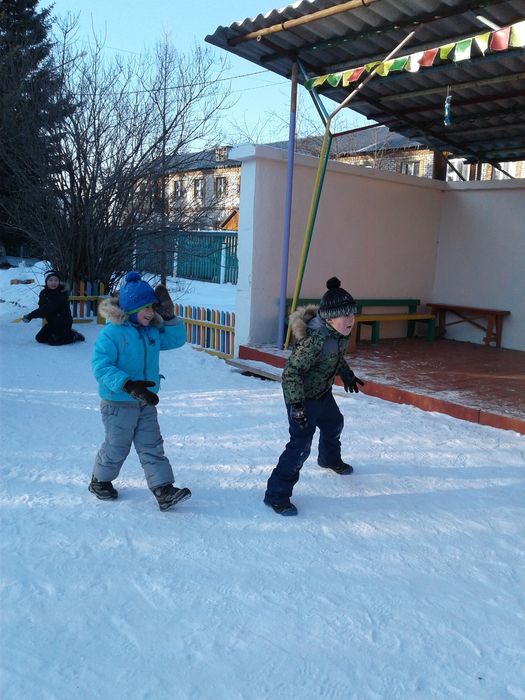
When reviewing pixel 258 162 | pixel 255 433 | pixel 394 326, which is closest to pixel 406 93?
pixel 258 162

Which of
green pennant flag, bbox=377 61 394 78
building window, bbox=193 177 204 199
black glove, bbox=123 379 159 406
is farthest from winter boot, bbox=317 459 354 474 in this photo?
building window, bbox=193 177 204 199

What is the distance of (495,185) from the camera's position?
958cm

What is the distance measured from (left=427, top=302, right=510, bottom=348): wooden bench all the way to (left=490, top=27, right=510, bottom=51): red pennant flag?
16.7ft

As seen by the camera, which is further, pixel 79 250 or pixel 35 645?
pixel 79 250

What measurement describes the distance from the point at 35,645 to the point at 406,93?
7.70 m

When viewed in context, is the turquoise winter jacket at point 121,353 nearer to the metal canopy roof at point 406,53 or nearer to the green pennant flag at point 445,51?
the green pennant flag at point 445,51

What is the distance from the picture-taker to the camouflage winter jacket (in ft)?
12.0

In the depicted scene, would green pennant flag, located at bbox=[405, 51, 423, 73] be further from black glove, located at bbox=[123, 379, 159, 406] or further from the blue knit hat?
black glove, located at bbox=[123, 379, 159, 406]

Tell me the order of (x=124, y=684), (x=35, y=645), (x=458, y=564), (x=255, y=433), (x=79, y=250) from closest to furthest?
(x=124, y=684)
(x=35, y=645)
(x=458, y=564)
(x=255, y=433)
(x=79, y=250)

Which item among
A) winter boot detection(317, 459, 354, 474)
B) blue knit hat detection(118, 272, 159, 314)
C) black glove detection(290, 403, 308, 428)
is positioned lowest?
winter boot detection(317, 459, 354, 474)

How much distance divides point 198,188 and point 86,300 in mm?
4974

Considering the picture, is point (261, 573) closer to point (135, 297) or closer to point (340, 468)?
point (340, 468)

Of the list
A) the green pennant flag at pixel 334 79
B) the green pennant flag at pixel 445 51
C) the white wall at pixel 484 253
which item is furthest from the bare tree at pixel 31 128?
the green pennant flag at pixel 445 51

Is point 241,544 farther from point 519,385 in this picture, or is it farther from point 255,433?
point 519,385
